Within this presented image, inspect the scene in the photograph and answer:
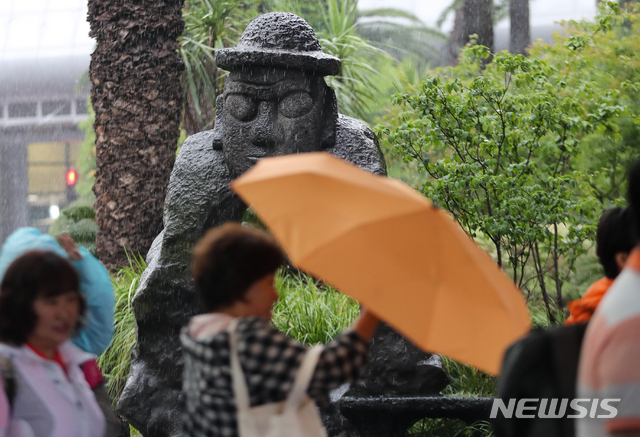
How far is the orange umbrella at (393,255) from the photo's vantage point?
189cm

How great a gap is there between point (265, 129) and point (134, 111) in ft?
10.3

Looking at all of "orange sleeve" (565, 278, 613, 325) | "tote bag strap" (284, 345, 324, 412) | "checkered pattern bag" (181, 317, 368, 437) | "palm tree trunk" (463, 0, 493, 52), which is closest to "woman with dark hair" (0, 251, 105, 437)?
"checkered pattern bag" (181, 317, 368, 437)

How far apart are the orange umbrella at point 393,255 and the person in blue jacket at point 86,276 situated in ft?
2.80

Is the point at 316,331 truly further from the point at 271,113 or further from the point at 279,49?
the point at 279,49

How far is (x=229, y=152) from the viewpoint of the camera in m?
4.41

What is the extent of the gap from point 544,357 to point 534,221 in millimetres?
3697

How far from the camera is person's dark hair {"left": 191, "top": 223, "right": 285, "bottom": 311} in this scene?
6.37 feet

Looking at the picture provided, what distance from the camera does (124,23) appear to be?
6.93m

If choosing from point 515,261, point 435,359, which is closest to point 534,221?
point 515,261

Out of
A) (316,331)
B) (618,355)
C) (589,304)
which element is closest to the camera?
(618,355)

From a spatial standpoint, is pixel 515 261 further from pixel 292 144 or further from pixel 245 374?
pixel 245 374

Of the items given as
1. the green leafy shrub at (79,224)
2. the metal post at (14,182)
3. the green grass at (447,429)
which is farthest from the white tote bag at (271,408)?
the metal post at (14,182)

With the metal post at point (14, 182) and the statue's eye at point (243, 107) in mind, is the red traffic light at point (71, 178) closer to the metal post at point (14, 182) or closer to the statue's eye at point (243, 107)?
the metal post at point (14, 182)

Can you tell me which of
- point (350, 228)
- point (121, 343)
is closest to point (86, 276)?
point (350, 228)
